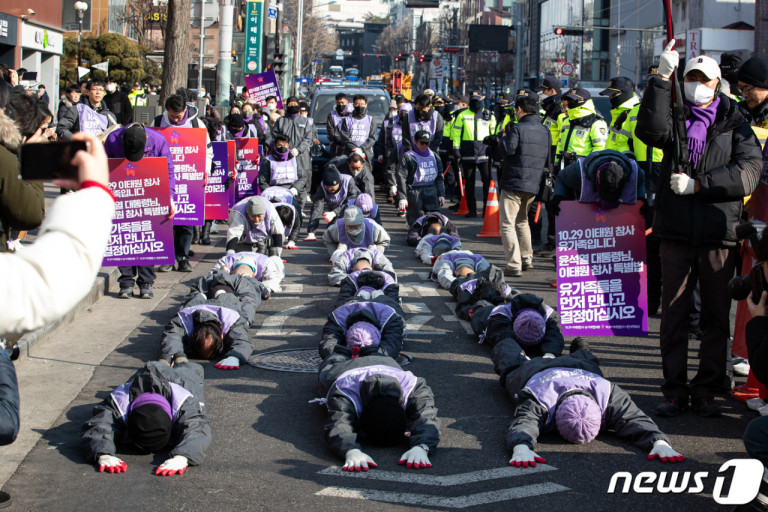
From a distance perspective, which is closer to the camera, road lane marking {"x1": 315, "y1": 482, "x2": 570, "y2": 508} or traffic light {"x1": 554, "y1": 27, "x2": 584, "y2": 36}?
road lane marking {"x1": 315, "y1": 482, "x2": 570, "y2": 508}

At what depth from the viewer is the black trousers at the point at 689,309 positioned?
6.42 metres

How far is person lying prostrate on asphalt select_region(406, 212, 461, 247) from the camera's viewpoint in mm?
13859

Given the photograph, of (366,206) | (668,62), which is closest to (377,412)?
(668,62)

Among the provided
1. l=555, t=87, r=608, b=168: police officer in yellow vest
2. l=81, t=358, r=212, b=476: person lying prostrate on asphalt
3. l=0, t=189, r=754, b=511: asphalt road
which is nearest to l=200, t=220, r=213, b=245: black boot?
l=555, t=87, r=608, b=168: police officer in yellow vest

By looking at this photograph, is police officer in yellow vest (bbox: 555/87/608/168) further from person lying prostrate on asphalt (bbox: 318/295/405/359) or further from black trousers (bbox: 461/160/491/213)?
person lying prostrate on asphalt (bbox: 318/295/405/359)

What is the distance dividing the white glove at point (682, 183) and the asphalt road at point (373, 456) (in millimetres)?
1564

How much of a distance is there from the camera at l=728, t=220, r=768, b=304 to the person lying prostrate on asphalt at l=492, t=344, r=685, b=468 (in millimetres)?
994

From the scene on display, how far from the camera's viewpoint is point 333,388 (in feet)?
20.2

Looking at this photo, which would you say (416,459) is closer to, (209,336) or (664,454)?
(664,454)

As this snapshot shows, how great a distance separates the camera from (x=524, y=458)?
18.2 ft

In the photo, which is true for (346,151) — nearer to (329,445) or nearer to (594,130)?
(594,130)

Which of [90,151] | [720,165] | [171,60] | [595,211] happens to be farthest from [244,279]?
[171,60]

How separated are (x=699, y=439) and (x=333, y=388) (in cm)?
238

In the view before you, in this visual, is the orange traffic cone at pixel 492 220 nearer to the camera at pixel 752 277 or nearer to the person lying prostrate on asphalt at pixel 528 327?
the person lying prostrate on asphalt at pixel 528 327
